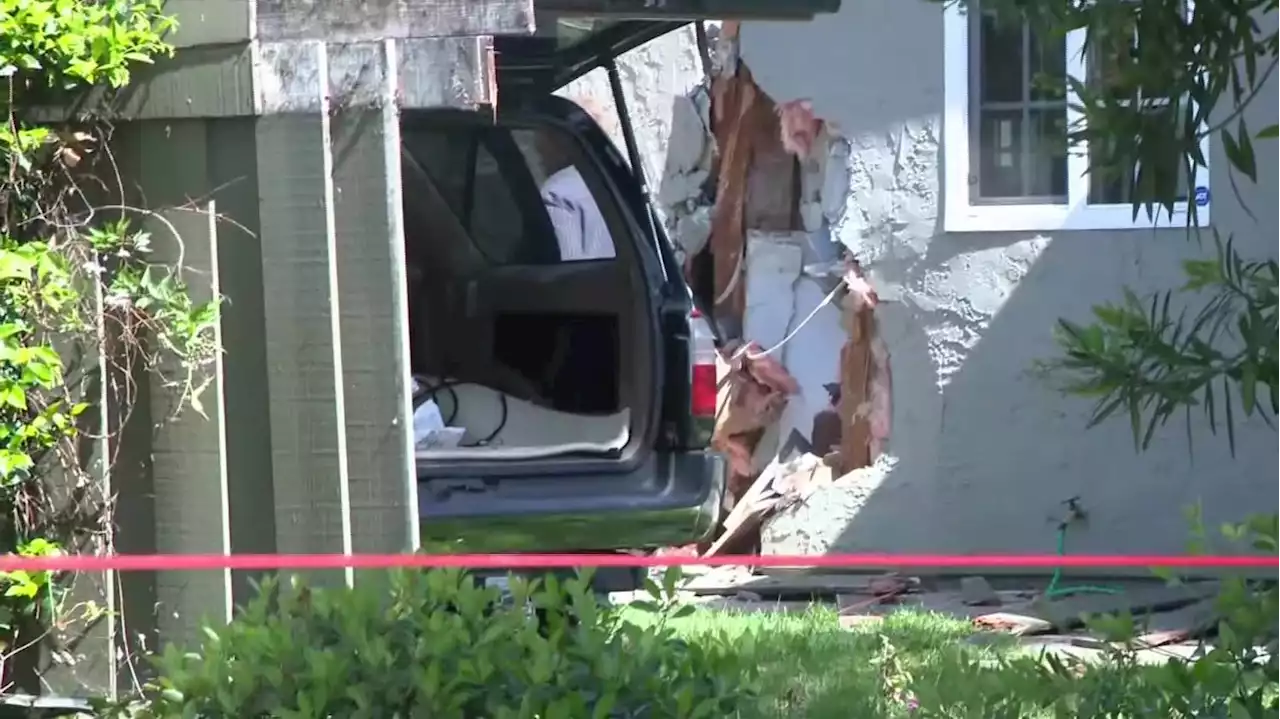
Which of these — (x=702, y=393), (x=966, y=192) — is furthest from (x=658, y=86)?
(x=702, y=393)

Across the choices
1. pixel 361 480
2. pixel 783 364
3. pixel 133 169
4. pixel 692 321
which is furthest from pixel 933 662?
pixel 783 364

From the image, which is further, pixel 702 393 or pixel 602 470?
pixel 702 393

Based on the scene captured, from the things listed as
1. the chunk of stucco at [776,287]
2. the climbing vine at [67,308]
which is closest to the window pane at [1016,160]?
the chunk of stucco at [776,287]

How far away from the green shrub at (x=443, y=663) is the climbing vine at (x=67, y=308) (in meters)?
0.99

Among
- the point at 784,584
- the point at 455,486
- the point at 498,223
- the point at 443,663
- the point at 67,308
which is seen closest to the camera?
the point at 443,663

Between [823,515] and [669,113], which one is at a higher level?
[669,113]

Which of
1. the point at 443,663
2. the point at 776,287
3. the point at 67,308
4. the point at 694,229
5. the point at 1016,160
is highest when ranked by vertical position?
the point at 1016,160

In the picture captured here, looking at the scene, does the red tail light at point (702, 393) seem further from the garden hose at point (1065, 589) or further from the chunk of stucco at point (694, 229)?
the chunk of stucco at point (694, 229)

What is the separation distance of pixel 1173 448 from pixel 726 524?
7.09 feet

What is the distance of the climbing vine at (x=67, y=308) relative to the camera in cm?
354

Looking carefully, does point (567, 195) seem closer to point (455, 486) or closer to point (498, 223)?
point (498, 223)

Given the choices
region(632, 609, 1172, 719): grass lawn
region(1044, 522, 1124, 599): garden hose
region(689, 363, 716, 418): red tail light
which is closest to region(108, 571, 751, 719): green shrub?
region(632, 609, 1172, 719): grass lawn

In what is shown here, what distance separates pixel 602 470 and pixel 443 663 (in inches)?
127

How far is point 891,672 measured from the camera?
541cm
